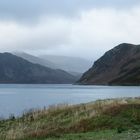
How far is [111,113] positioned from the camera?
39.4 metres

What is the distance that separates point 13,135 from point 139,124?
33.6ft

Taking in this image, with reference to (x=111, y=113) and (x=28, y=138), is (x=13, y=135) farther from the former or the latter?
(x=111, y=113)

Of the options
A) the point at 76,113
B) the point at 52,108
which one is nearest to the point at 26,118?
the point at 52,108

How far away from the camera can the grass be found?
99.4ft

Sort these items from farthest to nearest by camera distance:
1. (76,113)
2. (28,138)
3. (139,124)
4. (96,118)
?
(76,113) < (96,118) < (139,124) < (28,138)

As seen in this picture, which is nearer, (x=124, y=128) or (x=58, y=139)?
(x=58, y=139)

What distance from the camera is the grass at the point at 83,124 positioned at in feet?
99.4

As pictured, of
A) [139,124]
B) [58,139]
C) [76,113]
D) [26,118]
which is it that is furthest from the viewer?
[26,118]

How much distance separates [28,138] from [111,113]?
439 inches

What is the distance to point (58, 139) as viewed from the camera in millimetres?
28344

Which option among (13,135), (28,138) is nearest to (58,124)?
(13,135)

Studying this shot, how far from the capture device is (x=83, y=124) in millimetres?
37250

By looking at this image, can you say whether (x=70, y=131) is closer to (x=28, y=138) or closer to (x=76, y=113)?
(x=28, y=138)

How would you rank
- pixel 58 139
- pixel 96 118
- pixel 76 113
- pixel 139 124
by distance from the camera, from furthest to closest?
pixel 76 113
pixel 96 118
pixel 139 124
pixel 58 139
